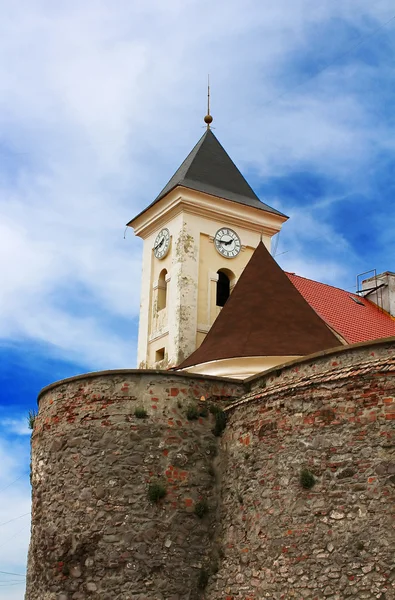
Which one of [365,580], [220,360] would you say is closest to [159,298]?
[220,360]

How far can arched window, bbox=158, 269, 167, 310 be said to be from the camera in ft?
88.4

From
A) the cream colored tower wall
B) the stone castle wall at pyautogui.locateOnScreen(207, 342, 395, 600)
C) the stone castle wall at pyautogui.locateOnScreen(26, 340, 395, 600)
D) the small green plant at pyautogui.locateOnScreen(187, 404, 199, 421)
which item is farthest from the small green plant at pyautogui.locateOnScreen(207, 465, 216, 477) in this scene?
the cream colored tower wall

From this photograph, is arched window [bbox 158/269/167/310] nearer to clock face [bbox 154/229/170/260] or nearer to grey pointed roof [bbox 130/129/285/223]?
clock face [bbox 154/229/170/260]

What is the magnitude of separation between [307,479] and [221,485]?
8.13ft

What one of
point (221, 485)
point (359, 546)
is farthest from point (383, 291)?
point (359, 546)

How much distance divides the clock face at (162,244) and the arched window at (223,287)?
6.13 feet

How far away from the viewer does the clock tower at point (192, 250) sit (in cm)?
2550

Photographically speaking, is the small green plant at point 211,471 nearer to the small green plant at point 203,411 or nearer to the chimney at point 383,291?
the small green plant at point 203,411

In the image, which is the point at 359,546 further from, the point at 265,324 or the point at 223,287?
the point at 223,287

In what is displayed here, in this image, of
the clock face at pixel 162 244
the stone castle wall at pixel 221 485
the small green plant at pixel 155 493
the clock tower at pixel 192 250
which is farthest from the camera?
the clock face at pixel 162 244

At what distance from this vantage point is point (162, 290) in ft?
89.0

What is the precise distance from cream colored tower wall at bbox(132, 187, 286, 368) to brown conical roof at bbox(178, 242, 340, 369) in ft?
14.3

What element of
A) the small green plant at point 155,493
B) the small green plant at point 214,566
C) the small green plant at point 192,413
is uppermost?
the small green plant at point 192,413

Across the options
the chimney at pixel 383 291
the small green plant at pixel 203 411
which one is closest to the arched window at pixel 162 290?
the chimney at pixel 383 291
